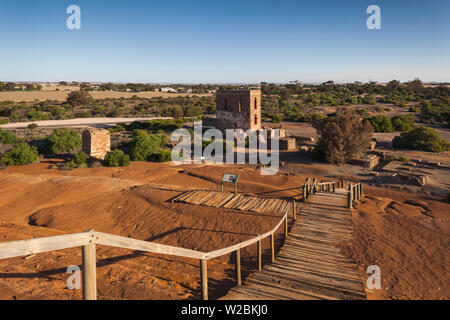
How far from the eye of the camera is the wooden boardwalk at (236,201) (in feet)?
36.3

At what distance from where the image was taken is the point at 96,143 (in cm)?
2044

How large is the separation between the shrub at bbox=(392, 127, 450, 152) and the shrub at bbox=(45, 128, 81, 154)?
1045 inches

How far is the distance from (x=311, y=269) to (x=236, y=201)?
18.5 feet

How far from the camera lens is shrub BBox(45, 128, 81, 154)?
2214 centimetres

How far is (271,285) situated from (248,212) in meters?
5.19

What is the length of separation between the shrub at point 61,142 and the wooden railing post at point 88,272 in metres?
21.8

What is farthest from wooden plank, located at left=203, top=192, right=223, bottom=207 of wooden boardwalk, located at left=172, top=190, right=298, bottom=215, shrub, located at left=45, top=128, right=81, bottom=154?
shrub, located at left=45, top=128, right=81, bottom=154

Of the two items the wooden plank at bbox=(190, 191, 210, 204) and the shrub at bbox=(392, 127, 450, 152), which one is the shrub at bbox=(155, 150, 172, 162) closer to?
the wooden plank at bbox=(190, 191, 210, 204)

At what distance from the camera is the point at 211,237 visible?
29.8ft

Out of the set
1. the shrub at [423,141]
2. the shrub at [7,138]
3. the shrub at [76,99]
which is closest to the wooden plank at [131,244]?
the shrub at [7,138]

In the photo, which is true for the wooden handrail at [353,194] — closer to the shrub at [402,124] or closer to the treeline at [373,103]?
the shrub at [402,124]
